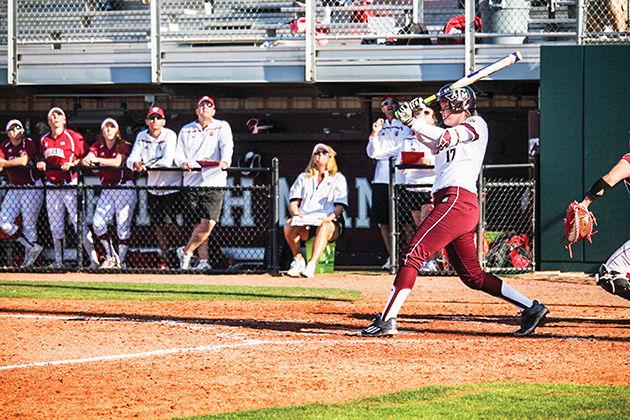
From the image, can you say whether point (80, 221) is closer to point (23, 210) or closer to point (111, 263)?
point (111, 263)

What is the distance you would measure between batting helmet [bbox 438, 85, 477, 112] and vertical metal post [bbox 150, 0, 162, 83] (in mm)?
8336

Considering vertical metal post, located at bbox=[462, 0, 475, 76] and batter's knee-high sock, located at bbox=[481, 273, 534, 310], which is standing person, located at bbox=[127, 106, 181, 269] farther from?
batter's knee-high sock, located at bbox=[481, 273, 534, 310]

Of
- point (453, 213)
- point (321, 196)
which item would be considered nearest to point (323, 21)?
point (321, 196)

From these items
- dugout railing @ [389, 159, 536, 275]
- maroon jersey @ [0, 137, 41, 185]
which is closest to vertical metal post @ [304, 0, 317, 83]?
dugout railing @ [389, 159, 536, 275]

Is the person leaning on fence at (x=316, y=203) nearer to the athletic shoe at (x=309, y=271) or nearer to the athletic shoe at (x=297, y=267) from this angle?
the athletic shoe at (x=297, y=267)

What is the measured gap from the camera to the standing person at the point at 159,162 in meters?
16.2

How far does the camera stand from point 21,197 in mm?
16625

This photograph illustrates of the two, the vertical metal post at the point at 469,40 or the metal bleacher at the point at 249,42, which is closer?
the vertical metal post at the point at 469,40

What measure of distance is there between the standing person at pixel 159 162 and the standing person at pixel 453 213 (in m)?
7.20

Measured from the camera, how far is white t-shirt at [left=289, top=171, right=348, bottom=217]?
51.4 feet

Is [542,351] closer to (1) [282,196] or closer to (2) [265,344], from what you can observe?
(2) [265,344]

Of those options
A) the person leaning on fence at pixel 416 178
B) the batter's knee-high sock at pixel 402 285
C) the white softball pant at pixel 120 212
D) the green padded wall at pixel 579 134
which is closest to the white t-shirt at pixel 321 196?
the person leaning on fence at pixel 416 178

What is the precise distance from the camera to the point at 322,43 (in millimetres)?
17281

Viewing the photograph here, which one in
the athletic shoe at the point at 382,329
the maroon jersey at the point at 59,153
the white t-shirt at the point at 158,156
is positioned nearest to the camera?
the athletic shoe at the point at 382,329
